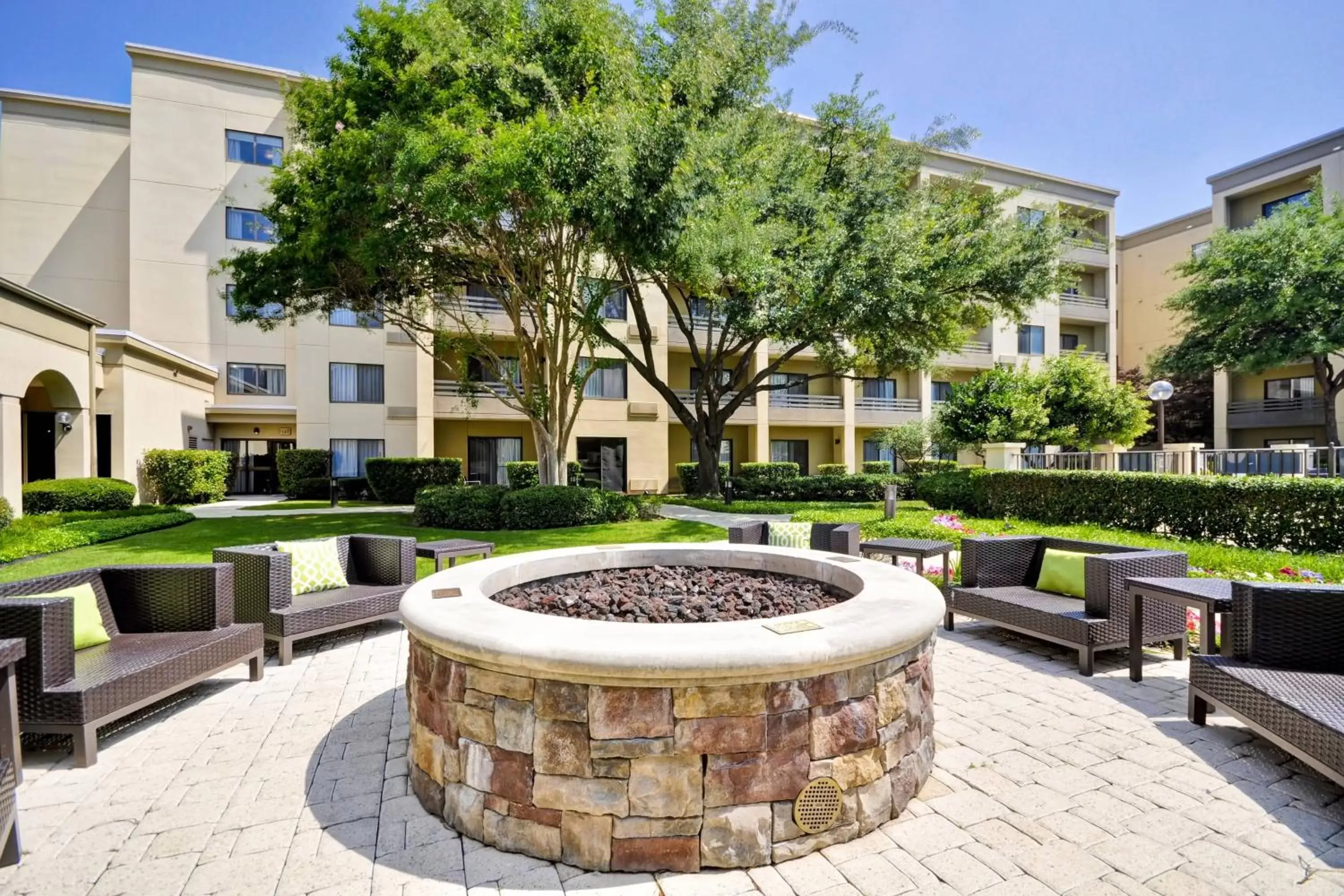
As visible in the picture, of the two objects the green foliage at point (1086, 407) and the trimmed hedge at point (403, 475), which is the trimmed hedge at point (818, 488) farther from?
the trimmed hedge at point (403, 475)

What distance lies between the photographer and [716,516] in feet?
50.1

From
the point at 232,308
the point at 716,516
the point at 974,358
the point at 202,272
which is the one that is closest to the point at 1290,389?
the point at 974,358

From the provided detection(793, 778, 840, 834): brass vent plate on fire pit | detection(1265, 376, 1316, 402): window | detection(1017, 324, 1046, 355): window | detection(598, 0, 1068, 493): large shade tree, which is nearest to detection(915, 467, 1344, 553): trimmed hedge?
detection(598, 0, 1068, 493): large shade tree

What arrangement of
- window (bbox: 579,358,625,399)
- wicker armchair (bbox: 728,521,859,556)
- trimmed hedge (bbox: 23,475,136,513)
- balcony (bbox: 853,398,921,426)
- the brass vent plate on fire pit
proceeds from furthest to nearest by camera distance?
balcony (bbox: 853,398,921,426), window (bbox: 579,358,625,399), trimmed hedge (bbox: 23,475,136,513), wicker armchair (bbox: 728,521,859,556), the brass vent plate on fire pit

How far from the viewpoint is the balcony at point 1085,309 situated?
2895 cm

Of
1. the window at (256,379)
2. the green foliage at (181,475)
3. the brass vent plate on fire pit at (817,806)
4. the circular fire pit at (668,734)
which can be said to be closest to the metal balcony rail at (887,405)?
the window at (256,379)

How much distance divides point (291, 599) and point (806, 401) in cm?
2174

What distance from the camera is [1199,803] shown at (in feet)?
9.55

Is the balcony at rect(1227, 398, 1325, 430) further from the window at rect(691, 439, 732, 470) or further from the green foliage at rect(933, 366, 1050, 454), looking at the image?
the window at rect(691, 439, 732, 470)

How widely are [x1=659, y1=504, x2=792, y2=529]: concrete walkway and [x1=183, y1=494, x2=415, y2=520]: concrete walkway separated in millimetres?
6682

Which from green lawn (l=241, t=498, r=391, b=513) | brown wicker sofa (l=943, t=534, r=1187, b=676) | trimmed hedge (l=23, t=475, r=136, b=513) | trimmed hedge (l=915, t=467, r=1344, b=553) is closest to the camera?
brown wicker sofa (l=943, t=534, r=1187, b=676)

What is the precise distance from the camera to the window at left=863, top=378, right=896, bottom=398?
1070 inches

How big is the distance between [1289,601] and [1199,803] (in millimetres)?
1394

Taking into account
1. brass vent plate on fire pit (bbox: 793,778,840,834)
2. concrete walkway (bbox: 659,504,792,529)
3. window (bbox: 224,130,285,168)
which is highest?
window (bbox: 224,130,285,168)
